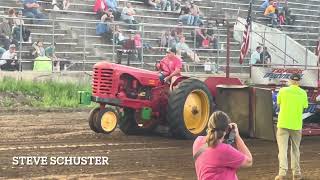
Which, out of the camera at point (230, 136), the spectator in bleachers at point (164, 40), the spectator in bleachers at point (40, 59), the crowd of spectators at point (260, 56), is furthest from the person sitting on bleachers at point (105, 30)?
the camera at point (230, 136)

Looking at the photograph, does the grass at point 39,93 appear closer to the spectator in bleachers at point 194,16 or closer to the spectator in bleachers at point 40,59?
the spectator in bleachers at point 40,59

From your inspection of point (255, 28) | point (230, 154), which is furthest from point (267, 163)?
point (255, 28)

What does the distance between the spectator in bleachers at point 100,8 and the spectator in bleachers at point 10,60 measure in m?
5.14

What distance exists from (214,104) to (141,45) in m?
9.13

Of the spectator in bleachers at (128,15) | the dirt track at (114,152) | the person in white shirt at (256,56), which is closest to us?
the dirt track at (114,152)

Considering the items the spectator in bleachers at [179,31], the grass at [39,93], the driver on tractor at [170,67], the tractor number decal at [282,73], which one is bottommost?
the grass at [39,93]

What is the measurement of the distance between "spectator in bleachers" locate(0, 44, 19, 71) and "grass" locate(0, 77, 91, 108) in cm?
55

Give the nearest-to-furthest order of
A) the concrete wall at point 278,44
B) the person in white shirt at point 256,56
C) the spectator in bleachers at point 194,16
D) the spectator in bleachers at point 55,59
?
the spectator in bleachers at point 55,59 → the person in white shirt at point 256,56 → the concrete wall at point 278,44 → the spectator in bleachers at point 194,16

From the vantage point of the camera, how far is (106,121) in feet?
35.9

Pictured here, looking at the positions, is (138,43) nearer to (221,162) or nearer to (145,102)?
(145,102)

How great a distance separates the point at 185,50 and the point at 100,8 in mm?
3371

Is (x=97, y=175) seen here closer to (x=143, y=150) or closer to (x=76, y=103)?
(x=143, y=150)

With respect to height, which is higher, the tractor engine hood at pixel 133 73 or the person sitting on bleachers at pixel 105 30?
the person sitting on bleachers at pixel 105 30

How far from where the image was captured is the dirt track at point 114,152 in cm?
808
